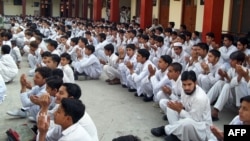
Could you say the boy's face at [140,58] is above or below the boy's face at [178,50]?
below

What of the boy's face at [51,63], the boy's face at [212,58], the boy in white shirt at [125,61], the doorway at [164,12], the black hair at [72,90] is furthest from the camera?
the doorway at [164,12]

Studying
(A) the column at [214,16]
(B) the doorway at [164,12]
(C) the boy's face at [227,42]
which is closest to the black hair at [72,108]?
(C) the boy's face at [227,42]

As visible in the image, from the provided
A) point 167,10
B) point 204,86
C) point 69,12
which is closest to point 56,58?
point 204,86

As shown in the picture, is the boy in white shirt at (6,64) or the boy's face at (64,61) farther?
the boy in white shirt at (6,64)

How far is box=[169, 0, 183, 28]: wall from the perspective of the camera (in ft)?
47.1

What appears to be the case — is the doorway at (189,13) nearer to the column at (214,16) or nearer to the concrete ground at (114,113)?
the column at (214,16)

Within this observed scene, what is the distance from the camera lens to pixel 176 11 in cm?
1462

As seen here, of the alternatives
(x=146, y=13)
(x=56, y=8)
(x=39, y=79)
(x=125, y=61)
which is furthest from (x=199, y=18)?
(x=56, y=8)

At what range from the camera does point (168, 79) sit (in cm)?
525

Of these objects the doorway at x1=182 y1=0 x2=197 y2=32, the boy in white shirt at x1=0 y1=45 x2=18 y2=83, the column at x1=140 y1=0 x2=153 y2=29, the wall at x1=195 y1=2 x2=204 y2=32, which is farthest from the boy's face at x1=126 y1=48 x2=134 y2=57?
the doorway at x1=182 y1=0 x2=197 y2=32

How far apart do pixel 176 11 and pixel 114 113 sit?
9997mm

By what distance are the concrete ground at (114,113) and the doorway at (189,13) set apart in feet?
23.5

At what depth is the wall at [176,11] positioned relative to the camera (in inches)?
565

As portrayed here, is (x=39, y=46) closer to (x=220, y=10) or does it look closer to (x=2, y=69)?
(x=2, y=69)
